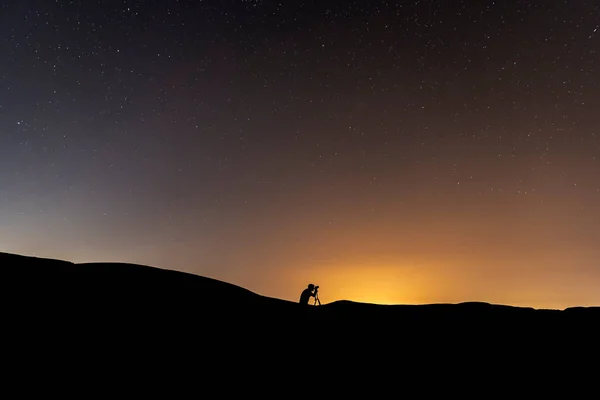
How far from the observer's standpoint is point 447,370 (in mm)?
13438

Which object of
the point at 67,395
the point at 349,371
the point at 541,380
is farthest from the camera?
the point at 541,380

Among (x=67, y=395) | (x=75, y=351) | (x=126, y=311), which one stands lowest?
(x=67, y=395)

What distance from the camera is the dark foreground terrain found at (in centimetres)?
955

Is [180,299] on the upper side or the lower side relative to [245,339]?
upper

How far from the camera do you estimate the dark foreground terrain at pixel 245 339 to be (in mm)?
9555

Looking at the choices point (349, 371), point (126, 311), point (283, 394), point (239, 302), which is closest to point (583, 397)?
point (349, 371)

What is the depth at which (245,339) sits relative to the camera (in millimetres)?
11867

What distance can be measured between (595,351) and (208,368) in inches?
483

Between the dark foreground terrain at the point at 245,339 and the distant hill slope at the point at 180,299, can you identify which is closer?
the dark foreground terrain at the point at 245,339

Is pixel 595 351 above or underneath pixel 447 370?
above

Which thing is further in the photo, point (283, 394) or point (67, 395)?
point (283, 394)

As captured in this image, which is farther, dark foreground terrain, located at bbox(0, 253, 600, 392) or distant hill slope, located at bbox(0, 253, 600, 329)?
distant hill slope, located at bbox(0, 253, 600, 329)

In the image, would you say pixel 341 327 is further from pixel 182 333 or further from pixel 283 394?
pixel 182 333

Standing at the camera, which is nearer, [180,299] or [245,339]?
A: [245,339]
